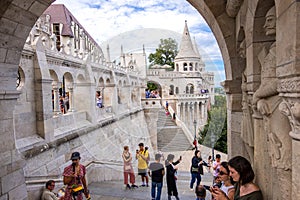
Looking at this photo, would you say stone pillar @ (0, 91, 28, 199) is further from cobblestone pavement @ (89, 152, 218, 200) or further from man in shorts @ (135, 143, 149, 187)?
man in shorts @ (135, 143, 149, 187)

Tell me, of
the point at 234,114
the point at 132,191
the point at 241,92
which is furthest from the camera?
the point at 132,191

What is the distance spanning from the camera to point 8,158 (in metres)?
3.04

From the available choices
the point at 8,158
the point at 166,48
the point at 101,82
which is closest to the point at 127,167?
the point at 8,158

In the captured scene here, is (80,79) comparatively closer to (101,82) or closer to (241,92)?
(101,82)

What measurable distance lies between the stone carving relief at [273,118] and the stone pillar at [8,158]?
278 centimetres

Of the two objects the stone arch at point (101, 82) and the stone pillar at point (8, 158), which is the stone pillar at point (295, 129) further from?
the stone arch at point (101, 82)

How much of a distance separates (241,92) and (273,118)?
1.19 metres

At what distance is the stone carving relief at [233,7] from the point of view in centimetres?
213

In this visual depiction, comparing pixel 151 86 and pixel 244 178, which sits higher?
pixel 151 86

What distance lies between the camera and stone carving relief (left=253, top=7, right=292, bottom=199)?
1257 mm

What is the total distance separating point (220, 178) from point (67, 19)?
59.0 ft

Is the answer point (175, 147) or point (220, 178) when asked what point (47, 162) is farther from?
point (220, 178)

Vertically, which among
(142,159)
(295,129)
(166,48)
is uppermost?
(166,48)

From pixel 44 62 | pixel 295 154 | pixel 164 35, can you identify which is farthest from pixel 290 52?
pixel 44 62
